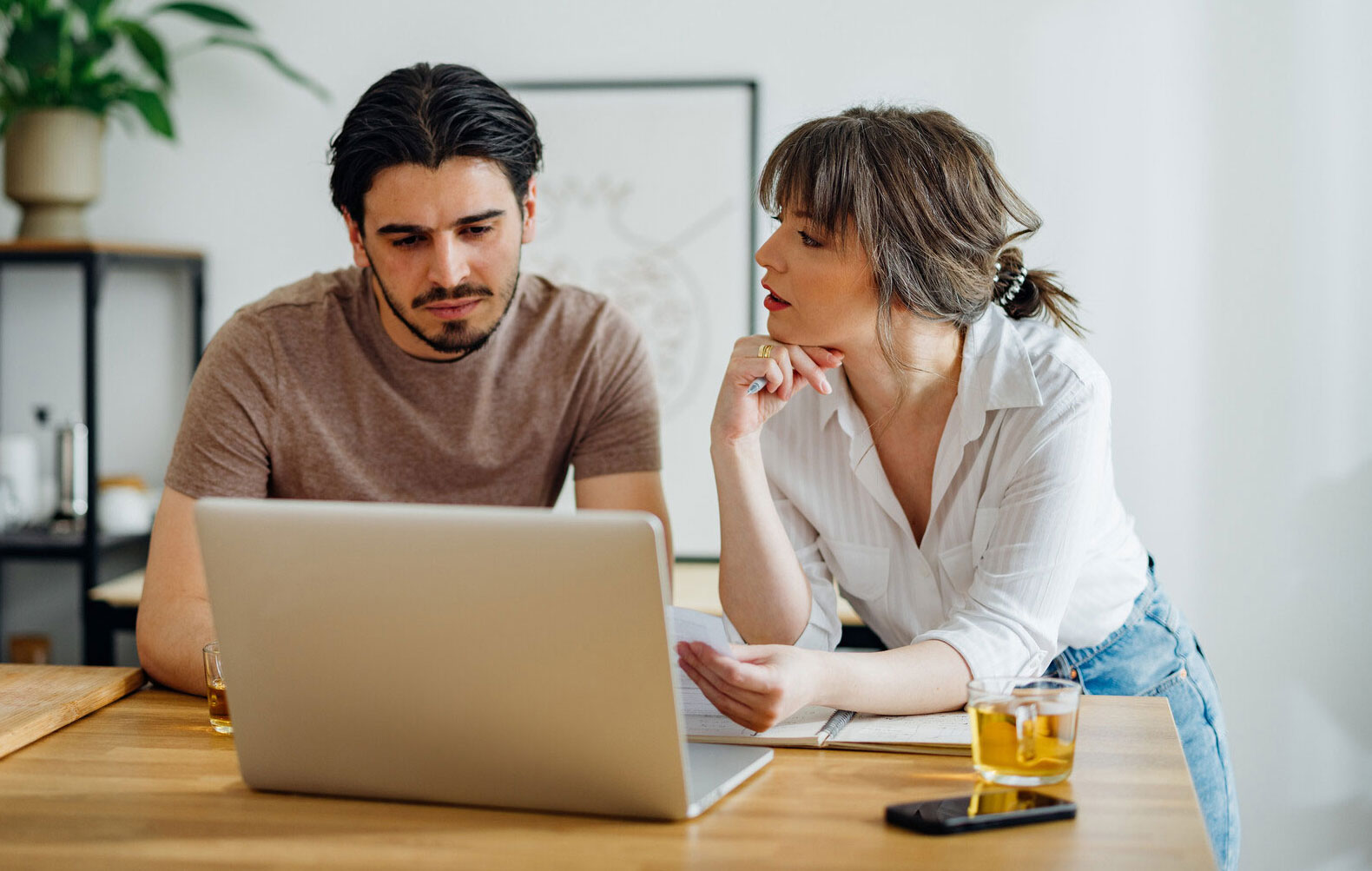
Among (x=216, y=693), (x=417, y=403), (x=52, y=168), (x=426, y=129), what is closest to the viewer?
(x=216, y=693)

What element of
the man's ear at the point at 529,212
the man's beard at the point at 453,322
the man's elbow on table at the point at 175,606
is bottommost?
the man's elbow on table at the point at 175,606

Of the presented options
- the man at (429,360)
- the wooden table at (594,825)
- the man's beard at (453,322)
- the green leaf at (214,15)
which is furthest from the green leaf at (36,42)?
the wooden table at (594,825)

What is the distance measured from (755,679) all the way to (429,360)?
932mm

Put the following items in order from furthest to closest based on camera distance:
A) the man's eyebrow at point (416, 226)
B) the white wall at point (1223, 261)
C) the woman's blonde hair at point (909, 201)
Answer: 1. the white wall at point (1223, 261)
2. the man's eyebrow at point (416, 226)
3. the woman's blonde hair at point (909, 201)

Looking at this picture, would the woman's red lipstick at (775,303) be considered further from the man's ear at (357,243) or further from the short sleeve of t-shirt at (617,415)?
the man's ear at (357,243)

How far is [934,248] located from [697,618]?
0.52m

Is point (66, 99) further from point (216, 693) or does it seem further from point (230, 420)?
point (216, 693)

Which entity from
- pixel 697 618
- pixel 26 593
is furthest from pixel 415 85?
pixel 26 593

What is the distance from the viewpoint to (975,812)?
98cm

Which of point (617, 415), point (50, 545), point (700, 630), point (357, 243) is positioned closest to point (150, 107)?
point (50, 545)

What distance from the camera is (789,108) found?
279cm

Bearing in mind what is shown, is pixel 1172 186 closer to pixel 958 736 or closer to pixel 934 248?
pixel 934 248

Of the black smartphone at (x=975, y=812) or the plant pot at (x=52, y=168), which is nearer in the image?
the black smartphone at (x=975, y=812)

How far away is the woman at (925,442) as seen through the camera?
1.43m
